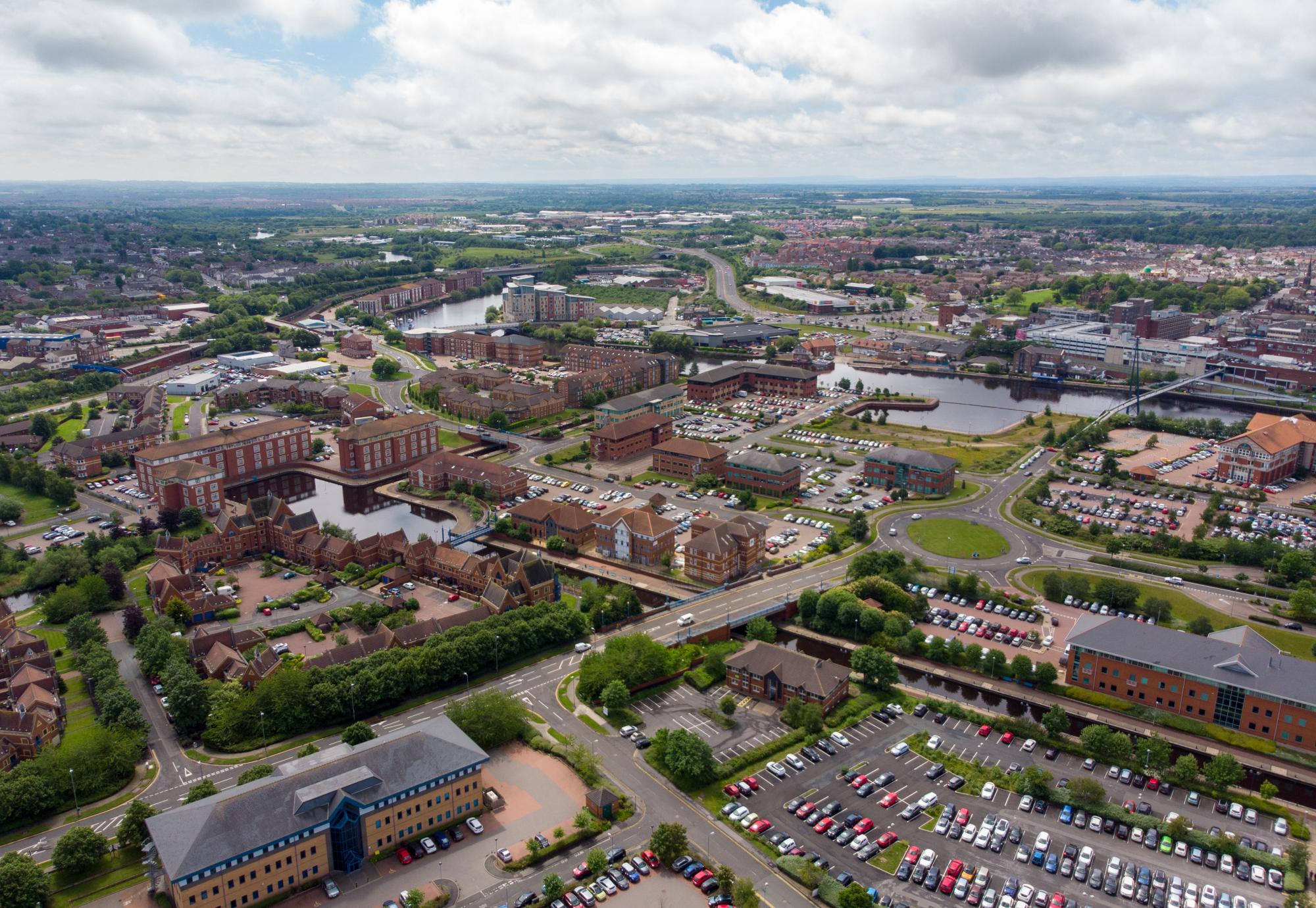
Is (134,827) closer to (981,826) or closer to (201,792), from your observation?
(201,792)

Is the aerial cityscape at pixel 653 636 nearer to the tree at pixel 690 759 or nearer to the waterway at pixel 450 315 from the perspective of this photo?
the tree at pixel 690 759

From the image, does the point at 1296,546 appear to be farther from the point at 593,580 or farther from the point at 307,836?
the point at 307,836

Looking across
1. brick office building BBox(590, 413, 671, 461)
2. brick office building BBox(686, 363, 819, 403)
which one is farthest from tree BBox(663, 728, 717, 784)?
brick office building BBox(686, 363, 819, 403)

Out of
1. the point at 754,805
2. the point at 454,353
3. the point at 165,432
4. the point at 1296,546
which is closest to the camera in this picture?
the point at 754,805

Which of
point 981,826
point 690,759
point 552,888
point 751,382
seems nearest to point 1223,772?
point 981,826

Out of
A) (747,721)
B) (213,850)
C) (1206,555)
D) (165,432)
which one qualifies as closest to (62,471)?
(165,432)

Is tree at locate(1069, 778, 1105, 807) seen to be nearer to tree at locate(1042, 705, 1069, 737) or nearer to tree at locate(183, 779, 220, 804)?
tree at locate(1042, 705, 1069, 737)

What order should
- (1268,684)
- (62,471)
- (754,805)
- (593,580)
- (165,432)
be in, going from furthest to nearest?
(165,432) < (62,471) < (593,580) < (1268,684) < (754,805)
